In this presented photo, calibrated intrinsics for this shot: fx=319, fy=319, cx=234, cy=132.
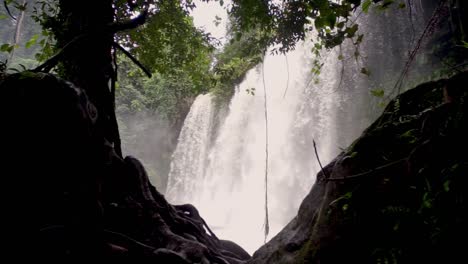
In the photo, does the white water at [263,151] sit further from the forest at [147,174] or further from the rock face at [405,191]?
the rock face at [405,191]

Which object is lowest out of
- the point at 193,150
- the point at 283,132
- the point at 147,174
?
the point at 147,174

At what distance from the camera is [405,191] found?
1.40 meters

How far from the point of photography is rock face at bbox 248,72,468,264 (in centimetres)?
117

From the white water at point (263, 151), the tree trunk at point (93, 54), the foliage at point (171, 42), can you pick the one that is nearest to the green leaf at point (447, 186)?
the tree trunk at point (93, 54)

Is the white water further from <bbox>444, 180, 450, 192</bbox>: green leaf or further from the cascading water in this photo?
<bbox>444, 180, 450, 192</bbox>: green leaf

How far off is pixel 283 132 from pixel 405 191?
12.0 metres

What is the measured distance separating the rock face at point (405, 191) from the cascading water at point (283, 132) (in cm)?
825

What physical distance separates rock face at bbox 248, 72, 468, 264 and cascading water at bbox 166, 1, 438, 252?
8.25m

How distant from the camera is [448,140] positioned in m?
1.30

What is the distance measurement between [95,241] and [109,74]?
60.9 inches

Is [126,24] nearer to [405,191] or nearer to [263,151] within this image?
[405,191]

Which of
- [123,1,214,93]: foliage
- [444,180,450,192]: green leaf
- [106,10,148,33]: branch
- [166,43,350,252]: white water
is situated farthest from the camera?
[166,43,350,252]: white water

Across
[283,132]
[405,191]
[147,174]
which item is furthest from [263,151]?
[405,191]

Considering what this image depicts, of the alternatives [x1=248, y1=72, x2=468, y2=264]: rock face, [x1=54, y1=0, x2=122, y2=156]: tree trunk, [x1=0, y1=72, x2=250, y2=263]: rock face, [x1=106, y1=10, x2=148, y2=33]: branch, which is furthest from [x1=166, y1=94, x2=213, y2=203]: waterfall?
[x1=248, y1=72, x2=468, y2=264]: rock face
